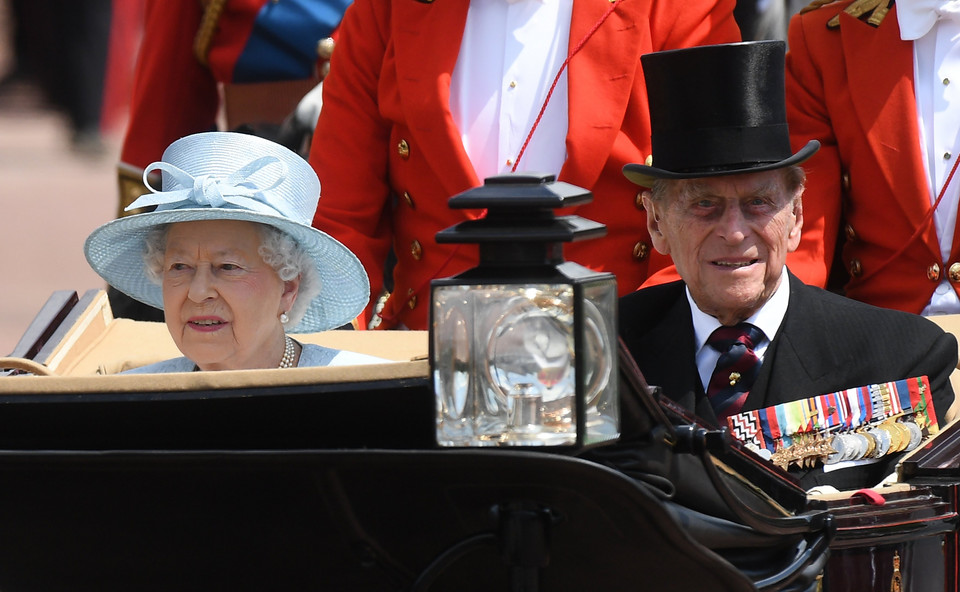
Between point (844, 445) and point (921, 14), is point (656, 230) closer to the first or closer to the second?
point (844, 445)

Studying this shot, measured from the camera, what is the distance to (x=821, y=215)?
3.36 metres

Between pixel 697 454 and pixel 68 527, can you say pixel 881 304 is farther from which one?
pixel 68 527

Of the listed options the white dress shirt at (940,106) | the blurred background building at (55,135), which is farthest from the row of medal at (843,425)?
the blurred background building at (55,135)

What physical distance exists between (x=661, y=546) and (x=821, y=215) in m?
1.95

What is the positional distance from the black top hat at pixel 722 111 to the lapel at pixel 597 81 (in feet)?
1.39

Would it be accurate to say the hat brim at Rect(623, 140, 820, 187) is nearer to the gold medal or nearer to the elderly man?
the elderly man

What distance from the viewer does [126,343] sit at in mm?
3115

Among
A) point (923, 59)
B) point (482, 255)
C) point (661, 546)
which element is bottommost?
point (661, 546)

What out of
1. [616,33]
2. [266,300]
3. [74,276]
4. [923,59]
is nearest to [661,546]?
[266,300]

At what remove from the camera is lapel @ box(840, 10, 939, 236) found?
338 cm

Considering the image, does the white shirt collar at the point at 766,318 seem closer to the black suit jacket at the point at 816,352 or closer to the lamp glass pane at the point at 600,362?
the black suit jacket at the point at 816,352

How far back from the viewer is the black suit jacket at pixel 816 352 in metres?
2.61

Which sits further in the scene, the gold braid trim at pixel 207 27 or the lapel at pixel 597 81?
the gold braid trim at pixel 207 27

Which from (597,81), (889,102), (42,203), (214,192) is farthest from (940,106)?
(42,203)
